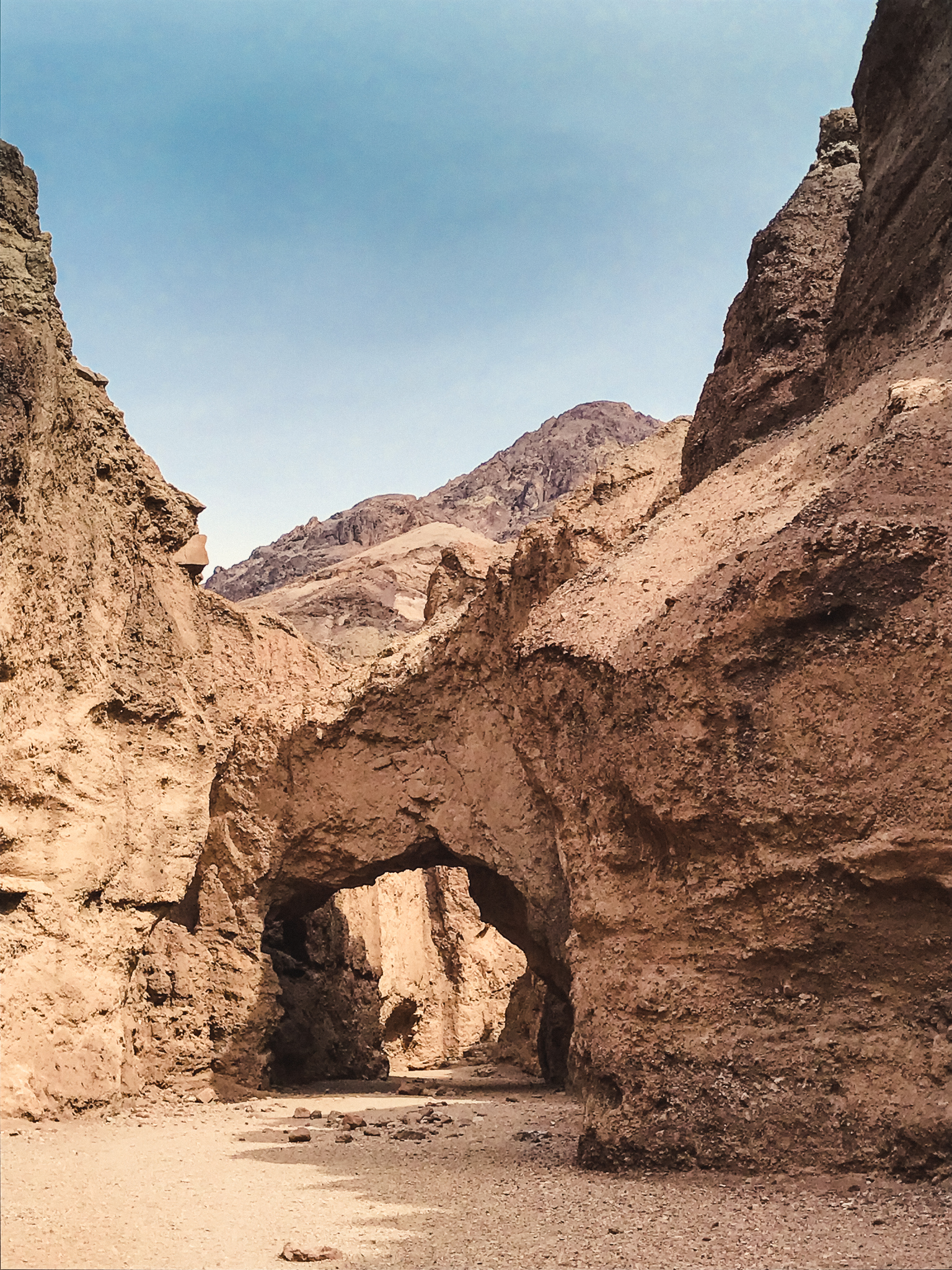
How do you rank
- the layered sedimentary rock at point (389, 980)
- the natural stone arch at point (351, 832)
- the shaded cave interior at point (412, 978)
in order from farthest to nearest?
the layered sedimentary rock at point (389, 980), the shaded cave interior at point (412, 978), the natural stone arch at point (351, 832)

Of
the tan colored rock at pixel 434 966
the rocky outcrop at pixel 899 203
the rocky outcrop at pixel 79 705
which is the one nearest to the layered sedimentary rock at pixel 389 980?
the tan colored rock at pixel 434 966

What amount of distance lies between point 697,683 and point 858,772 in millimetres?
847

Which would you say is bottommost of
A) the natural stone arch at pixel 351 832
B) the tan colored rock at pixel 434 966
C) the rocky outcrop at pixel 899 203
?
the tan colored rock at pixel 434 966

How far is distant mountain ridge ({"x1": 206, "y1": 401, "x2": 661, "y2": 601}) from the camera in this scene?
185 feet

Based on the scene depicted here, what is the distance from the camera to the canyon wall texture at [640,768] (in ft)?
14.8

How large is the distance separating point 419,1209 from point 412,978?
506 inches

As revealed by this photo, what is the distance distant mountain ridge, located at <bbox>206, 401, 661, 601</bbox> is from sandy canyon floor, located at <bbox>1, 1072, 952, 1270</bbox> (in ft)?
144

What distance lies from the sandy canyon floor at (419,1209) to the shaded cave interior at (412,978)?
16.2ft

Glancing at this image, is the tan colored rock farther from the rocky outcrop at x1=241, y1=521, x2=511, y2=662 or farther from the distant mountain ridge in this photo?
the distant mountain ridge

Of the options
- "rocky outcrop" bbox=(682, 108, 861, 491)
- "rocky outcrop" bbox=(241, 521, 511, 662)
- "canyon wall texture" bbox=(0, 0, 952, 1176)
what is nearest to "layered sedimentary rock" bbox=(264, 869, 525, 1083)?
"canyon wall texture" bbox=(0, 0, 952, 1176)

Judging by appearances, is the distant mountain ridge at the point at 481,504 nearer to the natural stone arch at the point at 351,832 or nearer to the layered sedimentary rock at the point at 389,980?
the layered sedimentary rock at the point at 389,980

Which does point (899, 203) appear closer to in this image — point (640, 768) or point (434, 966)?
point (640, 768)

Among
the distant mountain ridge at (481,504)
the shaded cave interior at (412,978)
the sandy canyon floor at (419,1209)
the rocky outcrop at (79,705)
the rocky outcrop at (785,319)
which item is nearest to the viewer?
the sandy canyon floor at (419,1209)

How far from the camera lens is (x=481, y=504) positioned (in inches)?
2657
